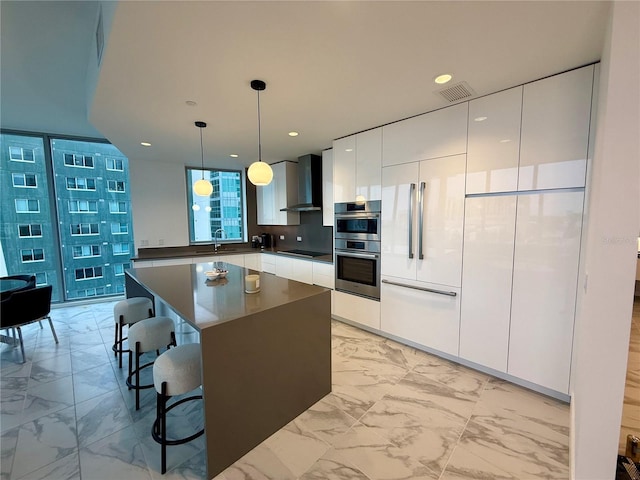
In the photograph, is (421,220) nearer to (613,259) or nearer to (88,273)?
(613,259)

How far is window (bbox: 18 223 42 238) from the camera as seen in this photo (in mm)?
4074

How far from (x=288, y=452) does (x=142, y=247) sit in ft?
14.6

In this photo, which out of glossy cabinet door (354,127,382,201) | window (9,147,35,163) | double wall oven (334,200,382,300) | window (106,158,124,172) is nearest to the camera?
glossy cabinet door (354,127,382,201)

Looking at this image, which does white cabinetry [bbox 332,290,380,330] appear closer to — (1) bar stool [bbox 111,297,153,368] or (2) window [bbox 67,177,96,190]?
(1) bar stool [bbox 111,297,153,368]

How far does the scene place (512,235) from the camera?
7.34 ft

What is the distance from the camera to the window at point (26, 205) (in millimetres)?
4031

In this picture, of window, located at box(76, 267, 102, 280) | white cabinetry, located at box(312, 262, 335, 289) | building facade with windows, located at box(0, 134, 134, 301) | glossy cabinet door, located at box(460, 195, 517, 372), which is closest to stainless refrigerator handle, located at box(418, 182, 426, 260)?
glossy cabinet door, located at box(460, 195, 517, 372)

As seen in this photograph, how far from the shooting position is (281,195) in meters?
5.07

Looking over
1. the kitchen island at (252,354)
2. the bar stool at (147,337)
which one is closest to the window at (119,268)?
the kitchen island at (252,354)

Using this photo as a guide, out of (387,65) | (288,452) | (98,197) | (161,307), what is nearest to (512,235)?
(387,65)

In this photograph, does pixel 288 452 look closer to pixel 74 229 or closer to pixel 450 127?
pixel 450 127

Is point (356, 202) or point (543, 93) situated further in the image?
point (356, 202)

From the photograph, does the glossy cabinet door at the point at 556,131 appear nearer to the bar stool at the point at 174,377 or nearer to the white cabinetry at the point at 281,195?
the bar stool at the point at 174,377

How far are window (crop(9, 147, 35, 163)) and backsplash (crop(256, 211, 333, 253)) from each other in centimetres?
370
